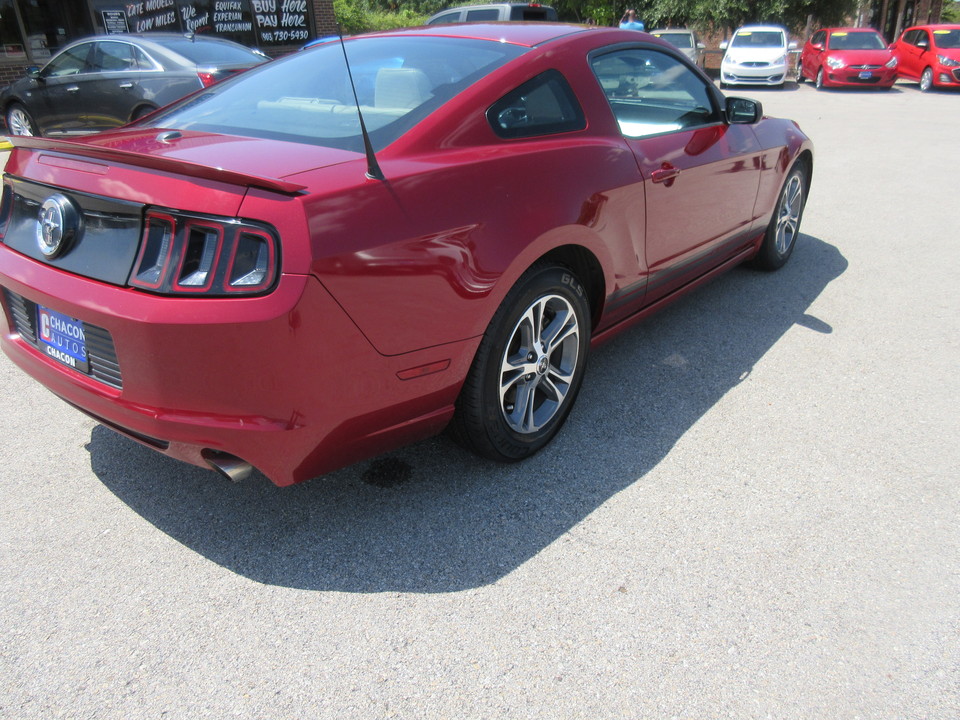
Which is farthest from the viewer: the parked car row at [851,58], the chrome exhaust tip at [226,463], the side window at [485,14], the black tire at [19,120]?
the parked car row at [851,58]

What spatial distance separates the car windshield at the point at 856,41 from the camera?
60.2 feet

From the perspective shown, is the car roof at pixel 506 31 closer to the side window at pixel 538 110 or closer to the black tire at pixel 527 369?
the side window at pixel 538 110

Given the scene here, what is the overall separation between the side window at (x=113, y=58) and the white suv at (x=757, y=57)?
15.0 metres

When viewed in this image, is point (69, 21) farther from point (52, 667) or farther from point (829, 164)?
point (52, 667)

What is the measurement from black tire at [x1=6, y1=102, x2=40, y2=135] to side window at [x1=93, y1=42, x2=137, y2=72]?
1807mm

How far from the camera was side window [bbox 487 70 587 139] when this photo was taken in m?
2.62

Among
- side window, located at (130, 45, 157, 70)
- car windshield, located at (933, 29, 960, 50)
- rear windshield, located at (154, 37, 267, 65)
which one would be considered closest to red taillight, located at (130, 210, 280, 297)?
rear windshield, located at (154, 37, 267, 65)

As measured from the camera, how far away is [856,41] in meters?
18.5

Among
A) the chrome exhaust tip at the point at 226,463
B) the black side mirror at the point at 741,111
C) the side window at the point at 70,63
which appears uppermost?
the side window at the point at 70,63

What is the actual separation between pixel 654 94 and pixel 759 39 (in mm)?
17725

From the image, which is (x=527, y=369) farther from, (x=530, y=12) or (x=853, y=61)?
(x=853, y=61)

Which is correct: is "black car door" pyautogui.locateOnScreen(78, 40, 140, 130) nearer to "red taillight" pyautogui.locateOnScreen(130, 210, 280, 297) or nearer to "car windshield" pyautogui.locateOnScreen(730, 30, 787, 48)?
"red taillight" pyautogui.locateOnScreen(130, 210, 280, 297)

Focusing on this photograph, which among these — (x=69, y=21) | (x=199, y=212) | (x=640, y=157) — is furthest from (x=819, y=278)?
(x=69, y=21)

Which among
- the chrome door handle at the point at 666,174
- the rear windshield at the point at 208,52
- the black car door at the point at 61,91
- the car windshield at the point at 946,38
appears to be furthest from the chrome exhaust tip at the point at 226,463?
the car windshield at the point at 946,38
